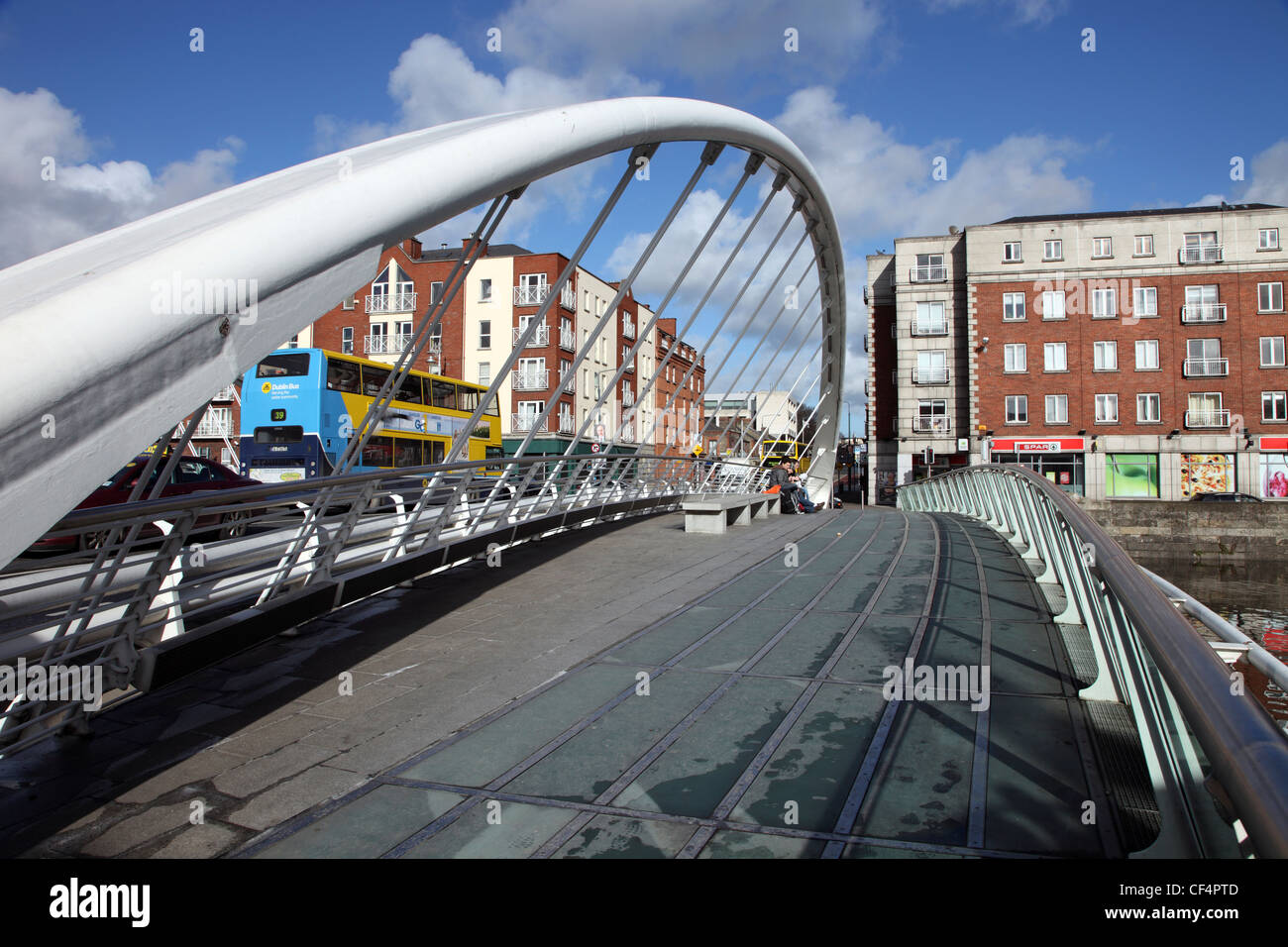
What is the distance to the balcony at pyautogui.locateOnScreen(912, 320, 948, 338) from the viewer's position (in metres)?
41.5

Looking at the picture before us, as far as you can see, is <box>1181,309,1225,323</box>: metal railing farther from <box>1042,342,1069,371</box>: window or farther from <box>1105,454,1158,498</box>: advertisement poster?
<box>1105,454,1158,498</box>: advertisement poster

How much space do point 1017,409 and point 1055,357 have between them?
9.78 feet

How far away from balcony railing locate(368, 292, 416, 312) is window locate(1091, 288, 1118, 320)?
31822mm

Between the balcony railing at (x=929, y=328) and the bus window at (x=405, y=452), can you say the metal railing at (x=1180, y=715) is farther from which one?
the balcony railing at (x=929, y=328)

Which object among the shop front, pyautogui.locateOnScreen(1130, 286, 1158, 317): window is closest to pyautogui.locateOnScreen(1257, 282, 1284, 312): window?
pyautogui.locateOnScreen(1130, 286, 1158, 317): window

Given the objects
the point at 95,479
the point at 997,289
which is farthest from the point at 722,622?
the point at 997,289

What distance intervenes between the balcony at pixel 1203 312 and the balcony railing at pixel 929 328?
10.2 meters

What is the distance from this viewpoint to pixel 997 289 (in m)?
39.4

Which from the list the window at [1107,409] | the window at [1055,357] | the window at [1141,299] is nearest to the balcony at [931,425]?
the window at [1055,357]

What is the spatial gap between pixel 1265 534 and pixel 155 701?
36.1m

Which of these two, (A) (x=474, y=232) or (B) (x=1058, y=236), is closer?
(A) (x=474, y=232)

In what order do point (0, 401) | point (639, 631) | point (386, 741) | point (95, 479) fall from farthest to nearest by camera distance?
point (639, 631)
point (386, 741)
point (95, 479)
point (0, 401)

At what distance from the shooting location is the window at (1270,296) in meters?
36.4
